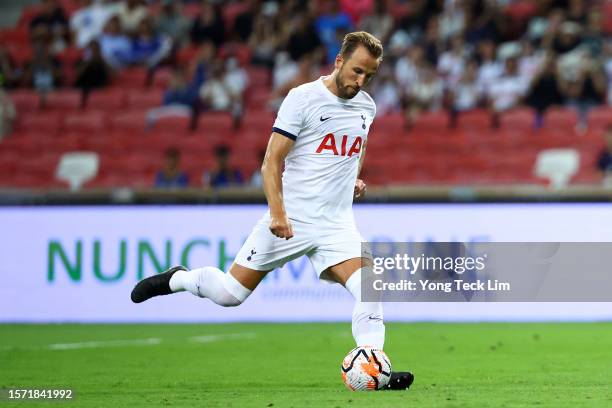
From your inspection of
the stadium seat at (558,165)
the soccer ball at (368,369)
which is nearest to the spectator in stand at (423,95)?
the stadium seat at (558,165)

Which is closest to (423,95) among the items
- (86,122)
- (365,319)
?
(86,122)

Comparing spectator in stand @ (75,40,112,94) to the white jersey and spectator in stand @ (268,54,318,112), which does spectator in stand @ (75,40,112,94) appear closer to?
spectator in stand @ (268,54,318,112)

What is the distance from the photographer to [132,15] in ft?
67.9

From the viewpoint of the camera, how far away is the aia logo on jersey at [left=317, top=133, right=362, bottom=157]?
308 inches

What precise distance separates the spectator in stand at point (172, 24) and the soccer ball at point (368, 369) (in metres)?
13.8

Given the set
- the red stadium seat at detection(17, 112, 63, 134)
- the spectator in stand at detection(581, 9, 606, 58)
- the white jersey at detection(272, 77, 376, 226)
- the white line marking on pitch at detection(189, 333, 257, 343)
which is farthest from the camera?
the red stadium seat at detection(17, 112, 63, 134)

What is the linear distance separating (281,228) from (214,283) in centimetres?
93

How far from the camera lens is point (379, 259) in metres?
12.9

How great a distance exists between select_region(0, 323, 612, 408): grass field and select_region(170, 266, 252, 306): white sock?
0.59m

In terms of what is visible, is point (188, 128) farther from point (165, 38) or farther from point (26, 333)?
point (26, 333)

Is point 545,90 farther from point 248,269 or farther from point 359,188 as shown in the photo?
point 248,269

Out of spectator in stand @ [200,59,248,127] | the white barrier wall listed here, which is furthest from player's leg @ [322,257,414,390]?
spectator in stand @ [200,59,248,127]

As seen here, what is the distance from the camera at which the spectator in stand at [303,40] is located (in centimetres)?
1925

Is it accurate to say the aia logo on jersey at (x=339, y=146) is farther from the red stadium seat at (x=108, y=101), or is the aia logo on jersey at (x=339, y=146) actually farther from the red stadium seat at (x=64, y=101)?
the red stadium seat at (x=64, y=101)
